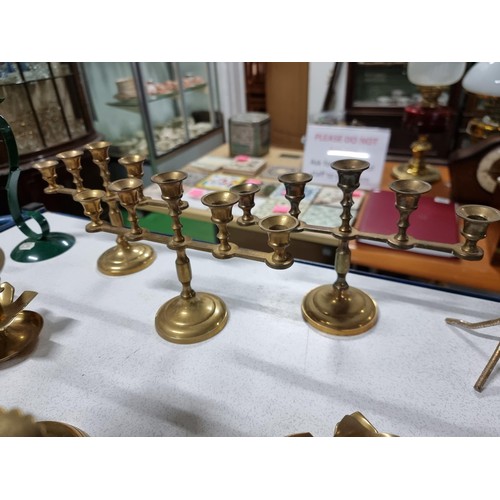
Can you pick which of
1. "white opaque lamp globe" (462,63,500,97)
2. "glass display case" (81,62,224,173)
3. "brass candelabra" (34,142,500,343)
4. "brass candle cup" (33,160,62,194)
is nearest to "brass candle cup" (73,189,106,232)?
"brass candelabra" (34,142,500,343)

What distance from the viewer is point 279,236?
0.62 meters

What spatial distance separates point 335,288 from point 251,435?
0.36m

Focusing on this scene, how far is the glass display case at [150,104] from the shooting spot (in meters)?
2.56

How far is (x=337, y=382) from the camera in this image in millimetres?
663

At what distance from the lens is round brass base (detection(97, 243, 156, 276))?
99 cm

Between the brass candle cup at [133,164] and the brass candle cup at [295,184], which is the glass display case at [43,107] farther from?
the brass candle cup at [295,184]

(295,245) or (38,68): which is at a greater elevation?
(38,68)

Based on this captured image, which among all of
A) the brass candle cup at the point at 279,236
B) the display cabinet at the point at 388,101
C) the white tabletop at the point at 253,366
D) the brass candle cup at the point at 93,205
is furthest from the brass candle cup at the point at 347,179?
the display cabinet at the point at 388,101

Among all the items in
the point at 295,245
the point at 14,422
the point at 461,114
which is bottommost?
the point at 295,245

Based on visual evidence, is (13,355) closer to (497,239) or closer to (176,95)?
(497,239)

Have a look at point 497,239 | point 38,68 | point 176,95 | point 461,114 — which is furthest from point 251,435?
point 176,95

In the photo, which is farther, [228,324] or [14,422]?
[228,324]

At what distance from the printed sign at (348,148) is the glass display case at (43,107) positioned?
127cm

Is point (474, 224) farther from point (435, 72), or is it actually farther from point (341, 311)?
point (435, 72)
